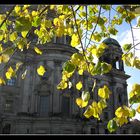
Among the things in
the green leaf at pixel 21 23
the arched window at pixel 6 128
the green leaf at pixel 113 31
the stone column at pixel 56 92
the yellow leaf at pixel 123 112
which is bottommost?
the arched window at pixel 6 128

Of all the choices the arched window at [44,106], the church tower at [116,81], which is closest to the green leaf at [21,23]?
the arched window at [44,106]

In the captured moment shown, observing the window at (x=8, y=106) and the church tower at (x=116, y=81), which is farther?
the church tower at (x=116, y=81)

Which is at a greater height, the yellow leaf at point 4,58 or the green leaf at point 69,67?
the yellow leaf at point 4,58

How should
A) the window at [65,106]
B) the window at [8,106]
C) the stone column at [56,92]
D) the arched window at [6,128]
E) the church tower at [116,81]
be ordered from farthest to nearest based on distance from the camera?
the church tower at [116,81]
the window at [65,106]
the stone column at [56,92]
the window at [8,106]
the arched window at [6,128]

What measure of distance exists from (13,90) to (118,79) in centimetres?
1735

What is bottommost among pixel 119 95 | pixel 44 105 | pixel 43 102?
pixel 44 105

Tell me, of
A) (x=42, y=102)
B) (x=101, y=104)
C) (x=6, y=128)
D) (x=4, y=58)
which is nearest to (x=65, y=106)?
(x=42, y=102)

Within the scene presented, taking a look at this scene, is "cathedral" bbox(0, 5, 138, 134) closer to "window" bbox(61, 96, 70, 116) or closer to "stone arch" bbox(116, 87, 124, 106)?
"window" bbox(61, 96, 70, 116)

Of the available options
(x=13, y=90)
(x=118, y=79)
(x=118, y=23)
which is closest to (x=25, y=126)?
(x=13, y=90)

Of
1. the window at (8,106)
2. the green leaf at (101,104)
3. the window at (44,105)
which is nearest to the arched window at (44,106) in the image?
the window at (44,105)

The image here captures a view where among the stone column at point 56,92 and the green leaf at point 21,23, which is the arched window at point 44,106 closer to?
the stone column at point 56,92

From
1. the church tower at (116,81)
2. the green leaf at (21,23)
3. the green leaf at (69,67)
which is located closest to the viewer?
the green leaf at (21,23)

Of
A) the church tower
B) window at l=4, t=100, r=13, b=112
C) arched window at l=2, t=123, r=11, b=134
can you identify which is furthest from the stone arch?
arched window at l=2, t=123, r=11, b=134

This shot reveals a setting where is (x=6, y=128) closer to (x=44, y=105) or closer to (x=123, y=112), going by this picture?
(x=44, y=105)
